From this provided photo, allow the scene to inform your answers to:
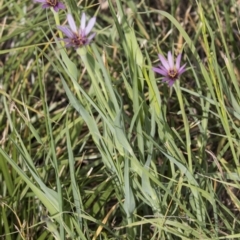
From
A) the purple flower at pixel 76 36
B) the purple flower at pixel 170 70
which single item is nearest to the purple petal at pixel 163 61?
the purple flower at pixel 170 70

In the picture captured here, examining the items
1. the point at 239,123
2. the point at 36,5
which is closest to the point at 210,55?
the point at 239,123

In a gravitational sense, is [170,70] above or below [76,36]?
below

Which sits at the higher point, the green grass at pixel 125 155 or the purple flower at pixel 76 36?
Result: the purple flower at pixel 76 36

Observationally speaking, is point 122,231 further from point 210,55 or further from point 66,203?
point 210,55

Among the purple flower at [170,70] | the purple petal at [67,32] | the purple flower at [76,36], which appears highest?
the purple petal at [67,32]

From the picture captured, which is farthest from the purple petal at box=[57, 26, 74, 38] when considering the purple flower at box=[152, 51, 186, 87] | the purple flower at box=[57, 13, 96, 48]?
the purple flower at box=[152, 51, 186, 87]

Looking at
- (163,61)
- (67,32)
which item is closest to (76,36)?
(67,32)

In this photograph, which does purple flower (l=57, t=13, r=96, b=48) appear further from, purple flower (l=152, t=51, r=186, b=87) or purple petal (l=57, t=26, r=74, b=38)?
purple flower (l=152, t=51, r=186, b=87)

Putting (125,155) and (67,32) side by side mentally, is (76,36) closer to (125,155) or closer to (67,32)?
(67,32)

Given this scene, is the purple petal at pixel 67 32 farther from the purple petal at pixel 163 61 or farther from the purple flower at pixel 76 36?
the purple petal at pixel 163 61

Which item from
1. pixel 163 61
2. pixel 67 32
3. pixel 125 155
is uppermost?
pixel 67 32

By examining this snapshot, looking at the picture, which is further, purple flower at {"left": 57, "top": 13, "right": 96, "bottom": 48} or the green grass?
the green grass
